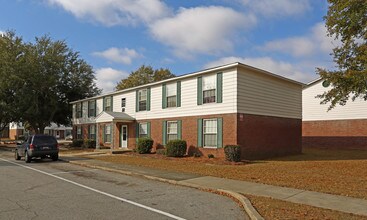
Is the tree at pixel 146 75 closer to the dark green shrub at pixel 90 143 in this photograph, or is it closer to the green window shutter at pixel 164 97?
the dark green shrub at pixel 90 143

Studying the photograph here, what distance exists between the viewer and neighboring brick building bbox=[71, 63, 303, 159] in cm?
2005

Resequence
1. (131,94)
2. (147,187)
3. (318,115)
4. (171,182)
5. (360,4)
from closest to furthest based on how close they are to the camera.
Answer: (147,187), (171,182), (360,4), (131,94), (318,115)

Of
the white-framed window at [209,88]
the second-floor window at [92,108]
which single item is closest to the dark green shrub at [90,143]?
the second-floor window at [92,108]

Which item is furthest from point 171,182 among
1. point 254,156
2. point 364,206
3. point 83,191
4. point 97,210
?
point 254,156

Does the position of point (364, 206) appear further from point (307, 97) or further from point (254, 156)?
point (307, 97)

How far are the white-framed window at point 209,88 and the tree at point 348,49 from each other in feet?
23.8

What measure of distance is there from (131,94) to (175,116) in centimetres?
676

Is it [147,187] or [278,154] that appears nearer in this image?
[147,187]

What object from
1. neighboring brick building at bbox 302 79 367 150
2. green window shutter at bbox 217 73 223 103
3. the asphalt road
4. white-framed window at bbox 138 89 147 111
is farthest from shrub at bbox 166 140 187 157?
neighboring brick building at bbox 302 79 367 150

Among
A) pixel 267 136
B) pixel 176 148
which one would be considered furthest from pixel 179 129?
pixel 267 136

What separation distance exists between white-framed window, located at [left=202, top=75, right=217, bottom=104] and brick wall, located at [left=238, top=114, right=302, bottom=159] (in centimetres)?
240

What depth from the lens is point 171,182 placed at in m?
12.3

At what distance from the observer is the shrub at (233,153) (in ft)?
60.3

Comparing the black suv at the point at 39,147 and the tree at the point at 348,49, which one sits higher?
the tree at the point at 348,49
